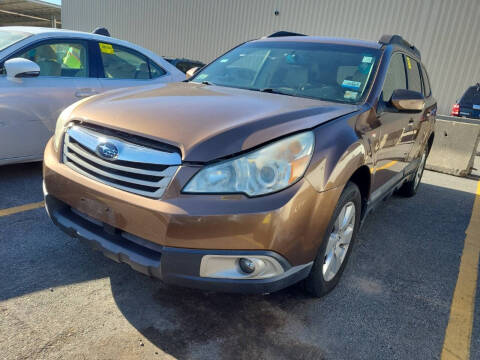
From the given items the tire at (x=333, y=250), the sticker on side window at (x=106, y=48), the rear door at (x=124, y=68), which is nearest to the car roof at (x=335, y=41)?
the tire at (x=333, y=250)

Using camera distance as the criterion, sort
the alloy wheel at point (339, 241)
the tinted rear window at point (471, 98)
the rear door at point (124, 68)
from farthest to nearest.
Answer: the tinted rear window at point (471, 98) → the rear door at point (124, 68) → the alloy wheel at point (339, 241)

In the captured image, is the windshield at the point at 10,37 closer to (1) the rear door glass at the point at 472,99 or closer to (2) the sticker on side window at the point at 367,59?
(2) the sticker on side window at the point at 367,59

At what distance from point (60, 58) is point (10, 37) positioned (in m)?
0.49

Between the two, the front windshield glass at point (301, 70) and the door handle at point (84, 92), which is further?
the door handle at point (84, 92)

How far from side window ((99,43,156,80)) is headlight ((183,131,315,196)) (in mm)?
3223

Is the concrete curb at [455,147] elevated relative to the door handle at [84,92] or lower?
lower

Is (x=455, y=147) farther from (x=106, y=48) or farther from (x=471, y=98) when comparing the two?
(x=106, y=48)

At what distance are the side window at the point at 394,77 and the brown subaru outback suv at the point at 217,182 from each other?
357 mm

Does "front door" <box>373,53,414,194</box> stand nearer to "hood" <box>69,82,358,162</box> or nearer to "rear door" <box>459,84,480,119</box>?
"hood" <box>69,82,358,162</box>

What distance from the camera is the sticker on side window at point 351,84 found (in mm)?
2731

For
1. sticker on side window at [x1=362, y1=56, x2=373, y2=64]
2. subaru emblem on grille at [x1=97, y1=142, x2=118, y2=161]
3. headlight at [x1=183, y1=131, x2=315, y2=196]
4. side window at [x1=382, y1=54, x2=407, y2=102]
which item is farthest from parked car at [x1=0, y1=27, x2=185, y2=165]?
side window at [x1=382, y1=54, x2=407, y2=102]

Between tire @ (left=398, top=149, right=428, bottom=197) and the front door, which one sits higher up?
the front door

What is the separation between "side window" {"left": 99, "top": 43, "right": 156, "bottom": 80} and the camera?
442 centimetres

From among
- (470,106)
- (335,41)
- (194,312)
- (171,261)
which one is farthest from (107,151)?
(470,106)
